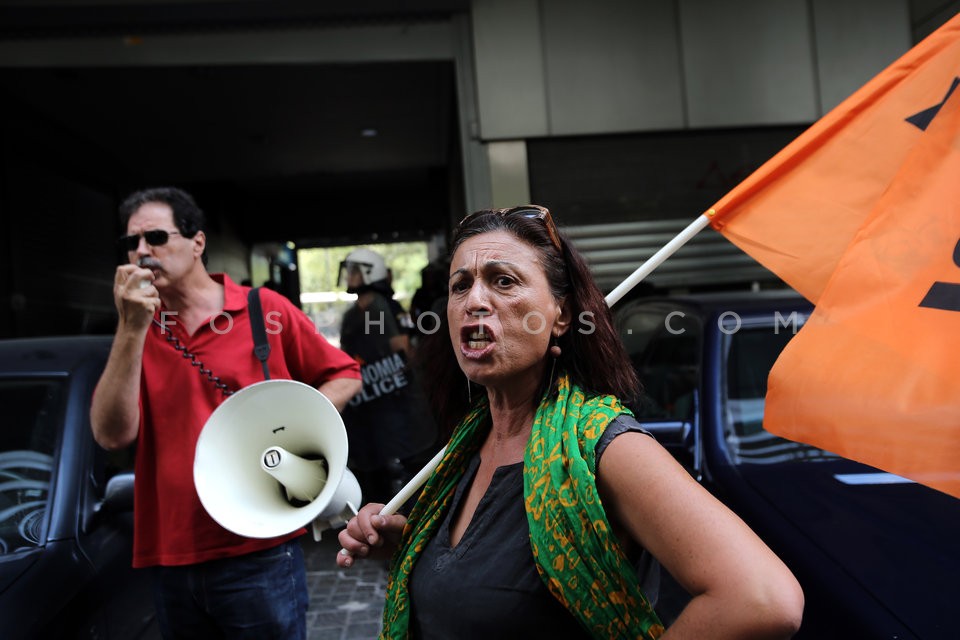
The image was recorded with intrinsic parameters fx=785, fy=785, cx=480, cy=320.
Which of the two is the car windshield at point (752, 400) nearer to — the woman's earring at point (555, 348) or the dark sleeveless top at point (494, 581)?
the woman's earring at point (555, 348)

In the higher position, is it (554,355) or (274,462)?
(554,355)

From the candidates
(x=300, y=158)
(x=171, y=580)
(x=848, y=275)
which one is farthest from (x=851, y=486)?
(x=300, y=158)

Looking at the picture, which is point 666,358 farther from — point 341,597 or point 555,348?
point 555,348

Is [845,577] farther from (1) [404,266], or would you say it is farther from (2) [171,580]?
(1) [404,266]

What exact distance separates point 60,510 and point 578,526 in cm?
212

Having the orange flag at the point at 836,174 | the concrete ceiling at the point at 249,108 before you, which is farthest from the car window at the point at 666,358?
the concrete ceiling at the point at 249,108

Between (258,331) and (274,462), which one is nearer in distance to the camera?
(274,462)

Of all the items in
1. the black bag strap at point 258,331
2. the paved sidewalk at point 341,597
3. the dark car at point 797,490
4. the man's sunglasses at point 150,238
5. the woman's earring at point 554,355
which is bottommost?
the paved sidewalk at point 341,597

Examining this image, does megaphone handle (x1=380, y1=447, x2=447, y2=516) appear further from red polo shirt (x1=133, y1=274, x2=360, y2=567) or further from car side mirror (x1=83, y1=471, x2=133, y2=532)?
car side mirror (x1=83, y1=471, x2=133, y2=532)

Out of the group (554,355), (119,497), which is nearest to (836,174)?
(554,355)

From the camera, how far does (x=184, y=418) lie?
2.43m

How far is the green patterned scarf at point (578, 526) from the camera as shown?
1.27 m

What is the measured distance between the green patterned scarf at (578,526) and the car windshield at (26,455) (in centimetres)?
194

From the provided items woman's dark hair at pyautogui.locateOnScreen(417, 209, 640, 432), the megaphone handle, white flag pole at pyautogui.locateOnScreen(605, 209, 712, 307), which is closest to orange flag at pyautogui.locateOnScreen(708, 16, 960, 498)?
white flag pole at pyautogui.locateOnScreen(605, 209, 712, 307)
